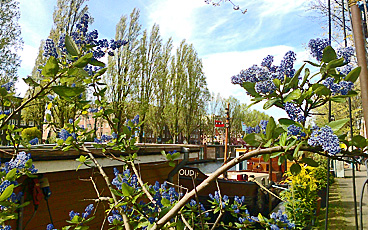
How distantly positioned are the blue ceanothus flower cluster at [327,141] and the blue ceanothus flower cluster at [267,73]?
23 cm

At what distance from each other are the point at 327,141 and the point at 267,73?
34 cm

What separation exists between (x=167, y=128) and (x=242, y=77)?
28166 millimetres

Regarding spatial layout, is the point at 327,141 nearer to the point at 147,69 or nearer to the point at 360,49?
the point at 360,49

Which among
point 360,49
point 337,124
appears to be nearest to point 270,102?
point 337,124

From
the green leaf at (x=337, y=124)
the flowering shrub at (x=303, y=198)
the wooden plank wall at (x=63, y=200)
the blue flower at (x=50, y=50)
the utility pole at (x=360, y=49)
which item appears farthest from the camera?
the flowering shrub at (x=303, y=198)

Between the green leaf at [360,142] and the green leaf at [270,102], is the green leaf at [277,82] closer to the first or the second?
the green leaf at [270,102]

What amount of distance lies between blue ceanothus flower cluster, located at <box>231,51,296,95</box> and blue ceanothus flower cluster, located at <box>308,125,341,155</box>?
0.75 ft

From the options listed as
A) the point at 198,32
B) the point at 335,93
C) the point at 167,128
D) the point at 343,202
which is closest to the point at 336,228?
the point at 343,202

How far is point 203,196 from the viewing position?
619 centimetres

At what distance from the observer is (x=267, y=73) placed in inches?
35.5

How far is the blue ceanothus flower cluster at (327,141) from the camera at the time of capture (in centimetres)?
62

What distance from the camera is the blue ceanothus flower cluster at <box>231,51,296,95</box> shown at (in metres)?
0.84

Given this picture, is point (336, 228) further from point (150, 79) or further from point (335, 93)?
point (150, 79)

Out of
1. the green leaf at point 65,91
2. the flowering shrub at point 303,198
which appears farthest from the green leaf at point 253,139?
the flowering shrub at point 303,198
